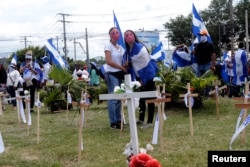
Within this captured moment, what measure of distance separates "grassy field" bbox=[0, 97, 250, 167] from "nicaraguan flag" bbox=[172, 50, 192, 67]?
69.2 inches

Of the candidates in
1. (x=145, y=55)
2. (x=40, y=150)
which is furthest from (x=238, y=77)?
(x=40, y=150)

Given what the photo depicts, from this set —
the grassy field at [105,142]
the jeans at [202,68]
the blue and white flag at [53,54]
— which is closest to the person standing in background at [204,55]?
the jeans at [202,68]

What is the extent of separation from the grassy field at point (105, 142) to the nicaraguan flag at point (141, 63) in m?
0.93

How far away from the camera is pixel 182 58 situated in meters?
10.9

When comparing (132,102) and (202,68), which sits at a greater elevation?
(202,68)

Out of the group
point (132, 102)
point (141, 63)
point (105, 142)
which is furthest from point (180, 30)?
point (132, 102)

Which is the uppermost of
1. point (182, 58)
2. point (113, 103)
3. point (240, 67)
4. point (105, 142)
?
point (182, 58)

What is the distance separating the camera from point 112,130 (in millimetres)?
7352

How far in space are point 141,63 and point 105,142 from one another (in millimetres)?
1795

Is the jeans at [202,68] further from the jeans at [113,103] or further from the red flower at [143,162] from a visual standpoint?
the red flower at [143,162]

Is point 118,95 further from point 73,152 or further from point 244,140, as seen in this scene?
point 244,140

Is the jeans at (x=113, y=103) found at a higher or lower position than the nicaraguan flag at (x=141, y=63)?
lower

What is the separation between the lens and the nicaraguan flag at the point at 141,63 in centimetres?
731

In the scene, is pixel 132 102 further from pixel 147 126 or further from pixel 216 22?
pixel 216 22
